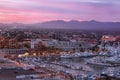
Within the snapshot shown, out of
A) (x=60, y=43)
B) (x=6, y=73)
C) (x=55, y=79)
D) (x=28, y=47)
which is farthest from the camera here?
(x=60, y=43)

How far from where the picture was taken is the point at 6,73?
525 inches

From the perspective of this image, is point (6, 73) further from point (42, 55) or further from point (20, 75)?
point (42, 55)

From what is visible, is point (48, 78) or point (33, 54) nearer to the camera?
point (48, 78)

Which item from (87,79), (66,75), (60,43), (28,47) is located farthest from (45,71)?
(60,43)

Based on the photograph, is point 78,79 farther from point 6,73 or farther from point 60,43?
point 60,43

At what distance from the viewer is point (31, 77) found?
12.5m

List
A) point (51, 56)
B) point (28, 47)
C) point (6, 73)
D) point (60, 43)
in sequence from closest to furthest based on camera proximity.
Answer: point (6, 73) < point (51, 56) < point (28, 47) < point (60, 43)

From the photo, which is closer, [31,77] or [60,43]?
[31,77]

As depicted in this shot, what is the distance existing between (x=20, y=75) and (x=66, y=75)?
1743 mm

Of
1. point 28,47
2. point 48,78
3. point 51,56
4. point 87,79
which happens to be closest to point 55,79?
point 48,78

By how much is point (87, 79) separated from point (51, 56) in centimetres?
884

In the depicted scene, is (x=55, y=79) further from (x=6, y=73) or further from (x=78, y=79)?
(x=6, y=73)

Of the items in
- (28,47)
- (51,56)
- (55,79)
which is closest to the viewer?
(55,79)

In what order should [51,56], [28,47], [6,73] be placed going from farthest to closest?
[28,47] < [51,56] < [6,73]
